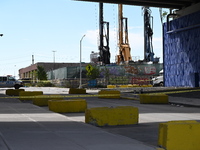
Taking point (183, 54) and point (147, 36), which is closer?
point (183, 54)

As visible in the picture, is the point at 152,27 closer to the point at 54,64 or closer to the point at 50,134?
the point at 54,64

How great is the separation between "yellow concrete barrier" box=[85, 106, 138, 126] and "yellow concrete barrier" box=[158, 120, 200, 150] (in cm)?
465

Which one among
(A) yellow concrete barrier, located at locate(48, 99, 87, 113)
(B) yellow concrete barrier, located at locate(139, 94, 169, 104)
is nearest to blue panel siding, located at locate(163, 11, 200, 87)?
(B) yellow concrete barrier, located at locate(139, 94, 169, 104)

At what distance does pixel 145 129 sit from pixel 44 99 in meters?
11.7

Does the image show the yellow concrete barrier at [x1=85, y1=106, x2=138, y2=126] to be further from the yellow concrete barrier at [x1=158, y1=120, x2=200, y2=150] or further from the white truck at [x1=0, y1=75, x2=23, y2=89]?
the white truck at [x1=0, y1=75, x2=23, y2=89]

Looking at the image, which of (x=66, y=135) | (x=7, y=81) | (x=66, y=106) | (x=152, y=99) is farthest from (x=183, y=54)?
(x=66, y=135)

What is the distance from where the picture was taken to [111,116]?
1354 centimetres

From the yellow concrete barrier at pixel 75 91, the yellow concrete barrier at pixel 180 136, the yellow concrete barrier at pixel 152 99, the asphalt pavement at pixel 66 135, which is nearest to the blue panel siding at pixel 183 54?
the yellow concrete barrier at pixel 75 91

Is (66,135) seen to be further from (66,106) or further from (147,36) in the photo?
(147,36)

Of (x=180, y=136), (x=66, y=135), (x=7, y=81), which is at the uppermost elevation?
(x=7, y=81)

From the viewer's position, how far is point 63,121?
13.9 meters

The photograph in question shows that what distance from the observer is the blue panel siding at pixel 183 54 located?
154 ft

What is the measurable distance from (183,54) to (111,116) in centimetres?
3792

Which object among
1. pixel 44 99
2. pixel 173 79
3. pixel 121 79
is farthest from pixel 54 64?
pixel 44 99
